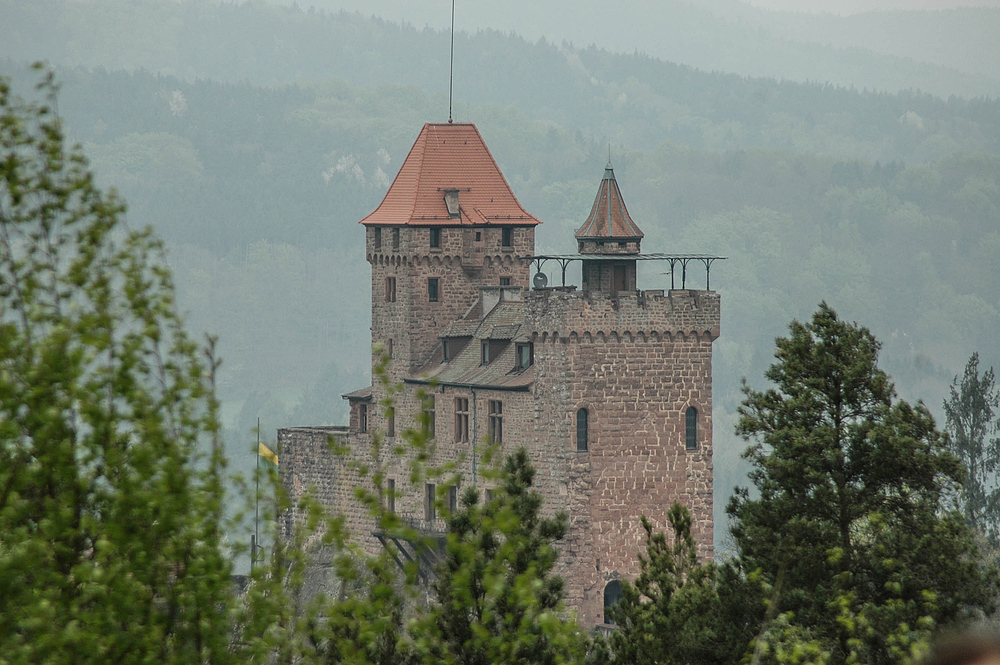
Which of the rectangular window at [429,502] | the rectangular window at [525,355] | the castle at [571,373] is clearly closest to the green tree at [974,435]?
the castle at [571,373]

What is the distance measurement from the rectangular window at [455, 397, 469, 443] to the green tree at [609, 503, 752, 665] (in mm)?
27695

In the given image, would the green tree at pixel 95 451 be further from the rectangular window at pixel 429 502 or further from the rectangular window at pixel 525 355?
the rectangular window at pixel 429 502

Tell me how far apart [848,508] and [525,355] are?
29464 millimetres

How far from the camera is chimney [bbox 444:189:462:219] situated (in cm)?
6288

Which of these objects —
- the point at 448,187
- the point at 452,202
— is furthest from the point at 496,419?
the point at 448,187

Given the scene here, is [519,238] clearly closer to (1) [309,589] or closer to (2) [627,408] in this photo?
(2) [627,408]

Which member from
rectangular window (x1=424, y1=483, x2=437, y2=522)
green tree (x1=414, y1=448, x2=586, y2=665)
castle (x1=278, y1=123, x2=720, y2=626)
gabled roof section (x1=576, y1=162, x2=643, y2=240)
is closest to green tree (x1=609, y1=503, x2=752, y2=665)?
green tree (x1=414, y1=448, x2=586, y2=665)

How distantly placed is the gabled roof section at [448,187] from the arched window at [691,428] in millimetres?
7845

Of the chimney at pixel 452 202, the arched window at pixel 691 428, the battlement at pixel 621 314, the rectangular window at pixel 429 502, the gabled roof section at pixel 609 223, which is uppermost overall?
the chimney at pixel 452 202

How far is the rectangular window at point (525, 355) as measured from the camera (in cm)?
5878

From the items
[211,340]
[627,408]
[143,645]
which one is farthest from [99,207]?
[627,408]

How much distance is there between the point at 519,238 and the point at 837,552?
117 feet

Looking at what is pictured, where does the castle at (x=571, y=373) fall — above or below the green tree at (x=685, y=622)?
above

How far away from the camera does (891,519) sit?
98.0ft
